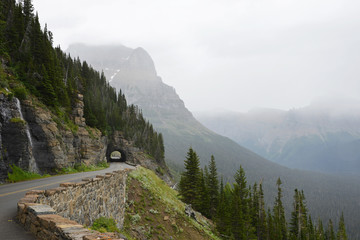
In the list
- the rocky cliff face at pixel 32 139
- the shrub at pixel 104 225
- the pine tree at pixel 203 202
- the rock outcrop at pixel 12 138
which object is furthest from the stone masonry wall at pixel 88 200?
the pine tree at pixel 203 202

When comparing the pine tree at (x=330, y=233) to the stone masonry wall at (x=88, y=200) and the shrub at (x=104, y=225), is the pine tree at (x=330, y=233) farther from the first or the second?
the shrub at (x=104, y=225)

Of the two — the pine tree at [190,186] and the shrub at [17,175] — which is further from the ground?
the shrub at [17,175]

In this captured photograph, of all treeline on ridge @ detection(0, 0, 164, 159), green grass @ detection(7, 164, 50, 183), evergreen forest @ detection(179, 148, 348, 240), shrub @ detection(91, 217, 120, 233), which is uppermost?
treeline on ridge @ detection(0, 0, 164, 159)

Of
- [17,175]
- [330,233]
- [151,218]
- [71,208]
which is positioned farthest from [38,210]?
[330,233]

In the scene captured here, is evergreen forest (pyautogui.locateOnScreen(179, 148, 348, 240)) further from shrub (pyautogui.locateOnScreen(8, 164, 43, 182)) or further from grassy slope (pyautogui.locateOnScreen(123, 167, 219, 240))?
shrub (pyautogui.locateOnScreen(8, 164, 43, 182))

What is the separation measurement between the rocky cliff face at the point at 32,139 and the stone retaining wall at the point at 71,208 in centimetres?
1038

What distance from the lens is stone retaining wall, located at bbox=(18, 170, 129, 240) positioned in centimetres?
541

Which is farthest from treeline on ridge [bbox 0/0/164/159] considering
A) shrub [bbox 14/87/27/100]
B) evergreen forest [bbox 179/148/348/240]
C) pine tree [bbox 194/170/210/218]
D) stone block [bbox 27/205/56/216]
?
pine tree [bbox 194/170/210/218]

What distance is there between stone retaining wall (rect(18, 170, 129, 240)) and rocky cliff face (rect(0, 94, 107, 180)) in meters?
10.4

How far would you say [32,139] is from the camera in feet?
82.2

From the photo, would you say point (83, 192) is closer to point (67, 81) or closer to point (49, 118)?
point (49, 118)

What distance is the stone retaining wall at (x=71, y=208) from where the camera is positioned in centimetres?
541

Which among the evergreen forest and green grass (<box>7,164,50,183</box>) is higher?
green grass (<box>7,164,50,183</box>)

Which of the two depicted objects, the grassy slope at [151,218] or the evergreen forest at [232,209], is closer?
the grassy slope at [151,218]
